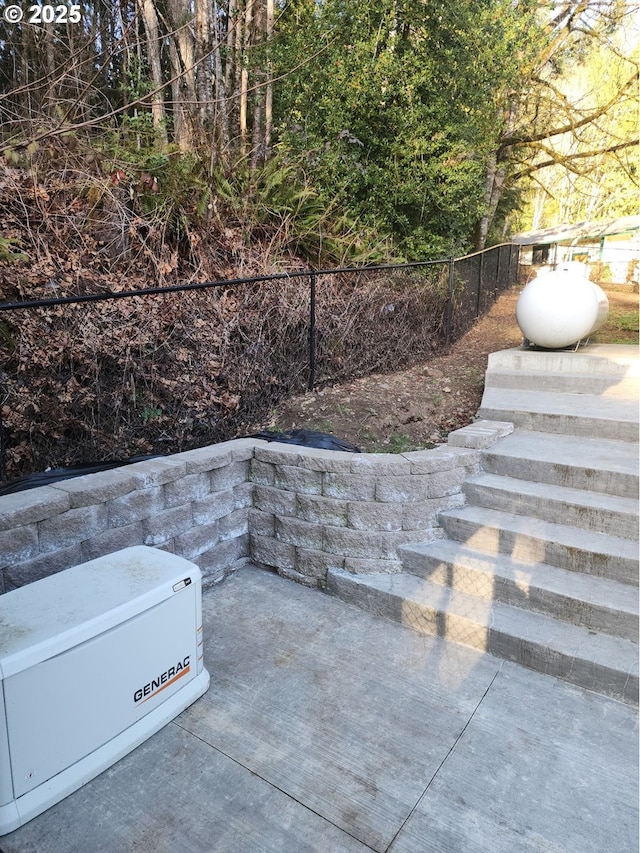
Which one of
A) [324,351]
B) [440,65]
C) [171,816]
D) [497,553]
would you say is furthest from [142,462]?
[440,65]


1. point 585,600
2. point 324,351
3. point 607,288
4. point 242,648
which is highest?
point 607,288

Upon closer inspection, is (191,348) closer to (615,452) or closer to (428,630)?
(428,630)

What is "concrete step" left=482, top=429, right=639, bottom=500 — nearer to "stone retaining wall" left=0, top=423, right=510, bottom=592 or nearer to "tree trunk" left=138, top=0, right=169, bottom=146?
"stone retaining wall" left=0, top=423, right=510, bottom=592

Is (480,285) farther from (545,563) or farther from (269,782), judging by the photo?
(269,782)

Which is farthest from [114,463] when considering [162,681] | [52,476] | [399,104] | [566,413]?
[399,104]

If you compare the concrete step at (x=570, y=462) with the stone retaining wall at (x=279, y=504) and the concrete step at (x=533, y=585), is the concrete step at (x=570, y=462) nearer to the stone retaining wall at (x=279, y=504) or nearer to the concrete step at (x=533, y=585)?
the stone retaining wall at (x=279, y=504)

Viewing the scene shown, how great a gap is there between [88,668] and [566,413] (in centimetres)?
325

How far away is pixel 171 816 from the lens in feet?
5.74

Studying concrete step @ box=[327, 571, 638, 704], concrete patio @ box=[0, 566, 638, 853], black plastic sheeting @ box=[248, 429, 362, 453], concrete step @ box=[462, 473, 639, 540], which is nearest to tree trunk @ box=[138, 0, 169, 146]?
black plastic sheeting @ box=[248, 429, 362, 453]

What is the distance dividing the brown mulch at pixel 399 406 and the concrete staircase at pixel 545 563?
61 centimetres

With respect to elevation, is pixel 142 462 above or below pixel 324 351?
below

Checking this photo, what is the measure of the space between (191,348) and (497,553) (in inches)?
94.8

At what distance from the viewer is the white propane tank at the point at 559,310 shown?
15.5 ft
